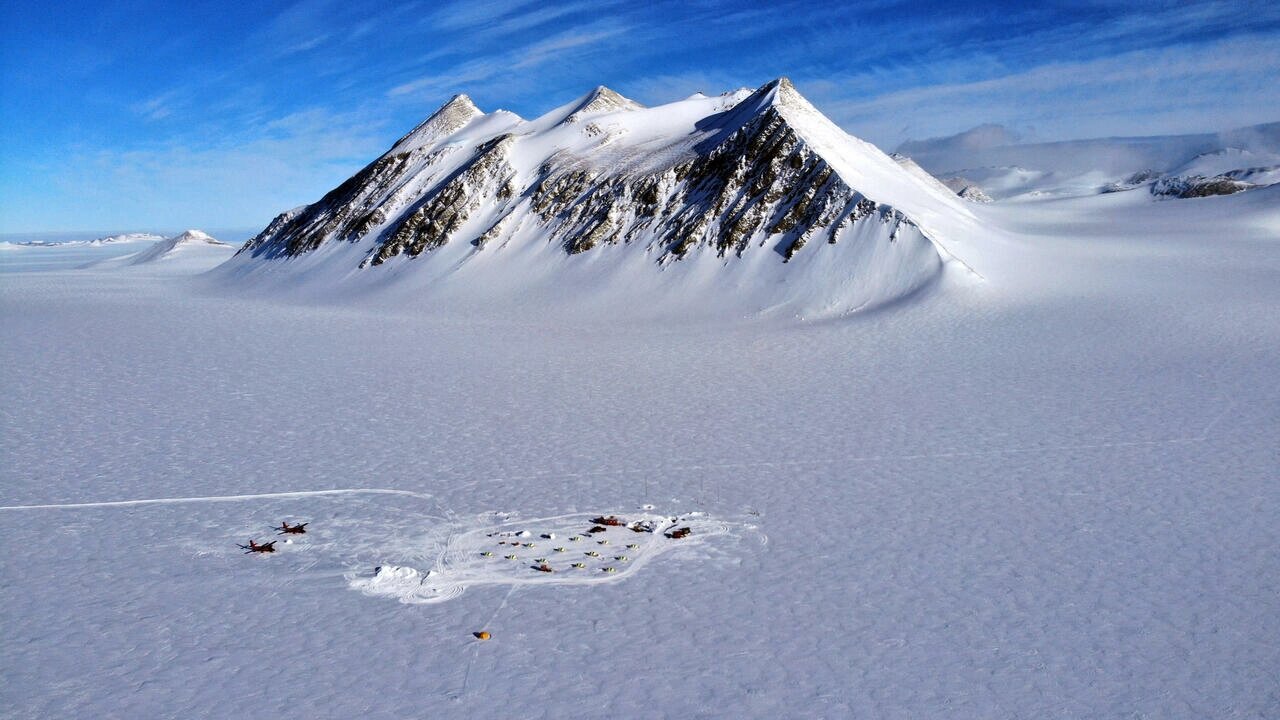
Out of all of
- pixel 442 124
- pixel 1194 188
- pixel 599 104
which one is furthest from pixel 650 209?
pixel 1194 188

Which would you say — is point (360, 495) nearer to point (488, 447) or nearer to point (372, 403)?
point (488, 447)

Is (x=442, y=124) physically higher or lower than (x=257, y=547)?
higher

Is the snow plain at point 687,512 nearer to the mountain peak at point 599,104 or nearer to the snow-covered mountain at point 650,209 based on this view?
the snow-covered mountain at point 650,209

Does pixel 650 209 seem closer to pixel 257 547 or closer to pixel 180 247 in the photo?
pixel 257 547

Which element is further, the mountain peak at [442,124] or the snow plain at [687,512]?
the mountain peak at [442,124]

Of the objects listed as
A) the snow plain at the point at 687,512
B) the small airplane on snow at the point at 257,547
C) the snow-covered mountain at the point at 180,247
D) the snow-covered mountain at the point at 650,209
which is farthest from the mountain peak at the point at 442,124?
the small airplane on snow at the point at 257,547

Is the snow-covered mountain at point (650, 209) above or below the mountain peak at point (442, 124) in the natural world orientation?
below
